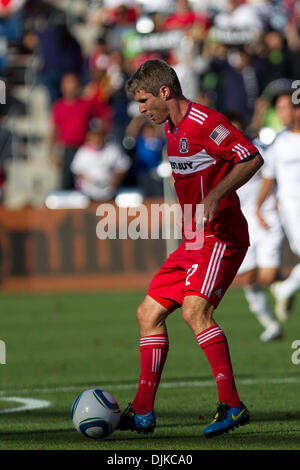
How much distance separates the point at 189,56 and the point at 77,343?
6.85 m

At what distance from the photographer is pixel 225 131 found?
654 centimetres

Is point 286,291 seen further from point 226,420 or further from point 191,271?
point 226,420

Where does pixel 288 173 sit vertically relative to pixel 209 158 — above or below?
above

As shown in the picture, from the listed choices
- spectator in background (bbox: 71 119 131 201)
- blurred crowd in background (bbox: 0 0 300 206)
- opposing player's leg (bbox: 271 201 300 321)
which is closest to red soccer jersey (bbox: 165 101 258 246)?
opposing player's leg (bbox: 271 201 300 321)

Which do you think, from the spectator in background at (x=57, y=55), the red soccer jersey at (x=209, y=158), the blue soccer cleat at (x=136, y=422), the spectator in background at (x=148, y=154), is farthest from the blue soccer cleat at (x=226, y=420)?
the spectator in background at (x=57, y=55)

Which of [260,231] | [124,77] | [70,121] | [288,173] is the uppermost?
[124,77]

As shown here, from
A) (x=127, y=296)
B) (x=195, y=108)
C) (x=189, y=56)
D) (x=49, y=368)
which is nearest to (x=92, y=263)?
(x=127, y=296)

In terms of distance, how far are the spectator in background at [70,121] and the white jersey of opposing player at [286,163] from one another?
6.81 meters

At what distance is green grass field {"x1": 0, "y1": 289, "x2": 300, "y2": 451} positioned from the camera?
6547 millimetres

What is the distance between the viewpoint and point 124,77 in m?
19.8

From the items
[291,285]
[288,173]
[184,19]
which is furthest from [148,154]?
[291,285]

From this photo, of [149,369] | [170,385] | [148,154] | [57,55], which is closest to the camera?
[149,369]

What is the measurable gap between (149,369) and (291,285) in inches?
230

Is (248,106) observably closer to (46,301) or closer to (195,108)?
(46,301)
